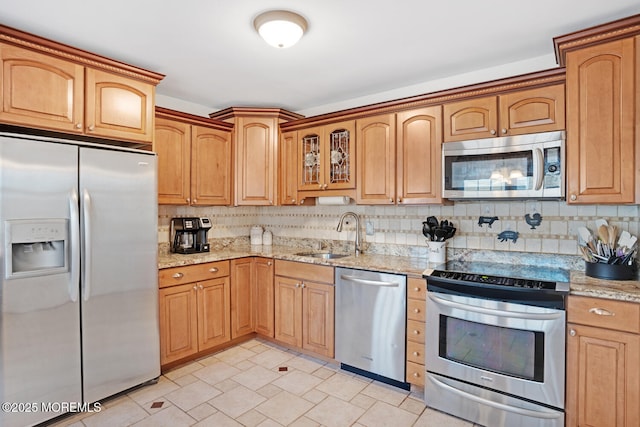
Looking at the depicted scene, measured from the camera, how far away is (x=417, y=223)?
10.2 feet

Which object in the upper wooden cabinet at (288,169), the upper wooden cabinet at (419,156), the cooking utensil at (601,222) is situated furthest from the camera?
the upper wooden cabinet at (288,169)

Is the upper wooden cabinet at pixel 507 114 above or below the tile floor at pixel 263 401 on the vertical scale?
above

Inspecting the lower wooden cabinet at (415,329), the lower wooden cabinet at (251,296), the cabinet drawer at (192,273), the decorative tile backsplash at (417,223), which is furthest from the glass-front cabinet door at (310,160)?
the lower wooden cabinet at (415,329)

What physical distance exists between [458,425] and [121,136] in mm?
2950

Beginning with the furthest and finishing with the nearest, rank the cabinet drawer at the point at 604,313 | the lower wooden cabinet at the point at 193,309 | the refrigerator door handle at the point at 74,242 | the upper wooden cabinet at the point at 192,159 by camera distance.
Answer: the upper wooden cabinet at the point at 192,159 → the lower wooden cabinet at the point at 193,309 → the refrigerator door handle at the point at 74,242 → the cabinet drawer at the point at 604,313

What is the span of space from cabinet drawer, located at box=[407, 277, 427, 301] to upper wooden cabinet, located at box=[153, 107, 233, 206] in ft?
6.52

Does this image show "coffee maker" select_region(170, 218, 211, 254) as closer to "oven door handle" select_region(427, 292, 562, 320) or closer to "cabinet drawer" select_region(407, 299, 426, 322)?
"cabinet drawer" select_region(407, 299, 426, 322)

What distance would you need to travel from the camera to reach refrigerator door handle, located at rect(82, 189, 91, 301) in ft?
7.18

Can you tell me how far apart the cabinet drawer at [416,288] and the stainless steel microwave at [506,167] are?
26.3 inches

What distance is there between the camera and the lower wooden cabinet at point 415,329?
95.8 inches

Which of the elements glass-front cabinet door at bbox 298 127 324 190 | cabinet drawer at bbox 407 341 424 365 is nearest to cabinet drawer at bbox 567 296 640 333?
cabinet drawer at bbox 407 341 424 365

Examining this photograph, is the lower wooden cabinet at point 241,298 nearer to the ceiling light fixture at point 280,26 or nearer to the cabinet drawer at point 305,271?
the cabinet drawer at point 305,271

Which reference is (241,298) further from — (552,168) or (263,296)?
(552,168)

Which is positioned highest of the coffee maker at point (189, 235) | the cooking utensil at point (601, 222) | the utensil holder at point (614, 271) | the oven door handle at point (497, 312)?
the cooking utensil at point (601, 222)
